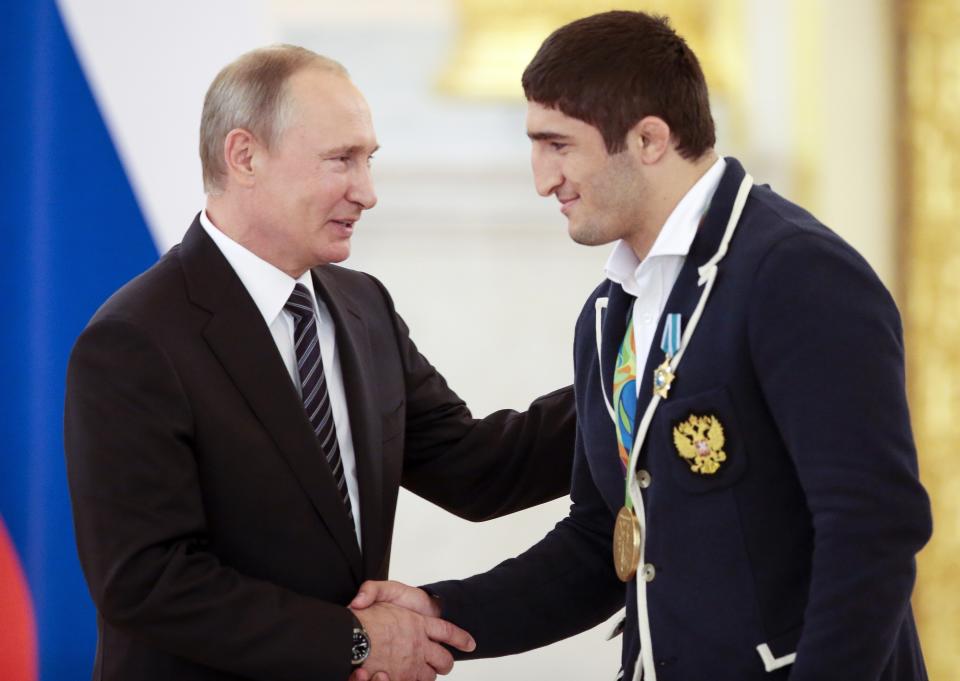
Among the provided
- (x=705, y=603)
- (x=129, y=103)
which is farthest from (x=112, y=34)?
(x=705, y=603)

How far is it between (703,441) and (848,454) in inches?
7.9

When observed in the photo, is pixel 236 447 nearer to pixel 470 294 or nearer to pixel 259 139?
pixel 259 139

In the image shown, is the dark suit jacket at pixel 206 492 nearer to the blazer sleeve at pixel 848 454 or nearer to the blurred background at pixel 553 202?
the blazer sleeve at pixel 848 454

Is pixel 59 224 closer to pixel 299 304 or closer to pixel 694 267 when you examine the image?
pixel 299 304

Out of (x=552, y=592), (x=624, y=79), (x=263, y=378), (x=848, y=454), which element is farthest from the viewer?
(x=552, y=592)

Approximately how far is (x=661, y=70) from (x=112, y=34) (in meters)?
1.40

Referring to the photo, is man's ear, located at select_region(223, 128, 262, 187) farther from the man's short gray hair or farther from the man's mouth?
the man's mouth

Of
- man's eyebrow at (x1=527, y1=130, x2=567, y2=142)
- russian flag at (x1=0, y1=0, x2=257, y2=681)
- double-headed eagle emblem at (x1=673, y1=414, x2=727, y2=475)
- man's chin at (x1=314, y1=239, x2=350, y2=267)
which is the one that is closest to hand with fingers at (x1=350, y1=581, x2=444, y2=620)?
man's chin at (x1=314, y1=239, x2=350, y2=267)

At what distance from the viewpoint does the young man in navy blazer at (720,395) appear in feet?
4.91

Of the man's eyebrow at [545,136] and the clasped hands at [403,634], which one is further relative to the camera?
the clasped hands at [403,634]

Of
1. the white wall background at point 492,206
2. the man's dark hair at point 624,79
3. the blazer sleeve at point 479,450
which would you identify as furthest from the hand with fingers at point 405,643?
the white wall background at point 492,206

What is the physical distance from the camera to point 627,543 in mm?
1780

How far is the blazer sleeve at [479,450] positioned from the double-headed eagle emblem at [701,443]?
743 mm

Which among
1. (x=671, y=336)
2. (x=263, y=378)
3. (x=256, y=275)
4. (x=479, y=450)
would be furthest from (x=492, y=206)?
(x=671, y=336)
